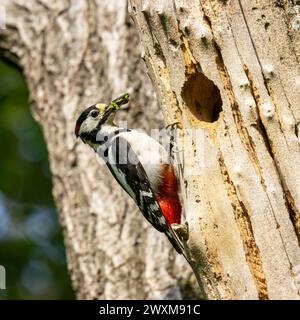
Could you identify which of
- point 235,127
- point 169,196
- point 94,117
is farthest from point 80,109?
point 235,127

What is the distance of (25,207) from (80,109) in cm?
307

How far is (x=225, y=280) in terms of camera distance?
10.2 feet

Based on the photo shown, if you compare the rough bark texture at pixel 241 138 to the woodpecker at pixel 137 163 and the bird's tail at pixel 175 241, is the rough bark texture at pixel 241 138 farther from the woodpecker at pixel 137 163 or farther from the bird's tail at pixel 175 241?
the woodpecker at pixel 137 163

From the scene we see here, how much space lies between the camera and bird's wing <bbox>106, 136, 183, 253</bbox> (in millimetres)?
4344

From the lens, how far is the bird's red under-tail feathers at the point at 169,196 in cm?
440

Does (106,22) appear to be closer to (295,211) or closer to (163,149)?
(163,149)

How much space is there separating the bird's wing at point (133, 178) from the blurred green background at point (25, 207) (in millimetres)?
3219

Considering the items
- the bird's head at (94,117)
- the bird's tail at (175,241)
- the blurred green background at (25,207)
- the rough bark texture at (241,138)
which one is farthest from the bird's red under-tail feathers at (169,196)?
the blurred green background at (25,207)

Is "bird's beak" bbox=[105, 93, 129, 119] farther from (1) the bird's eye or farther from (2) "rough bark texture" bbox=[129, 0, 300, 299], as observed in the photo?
(2) "rough bark texture" bbox=[129, 0, 300, 299]

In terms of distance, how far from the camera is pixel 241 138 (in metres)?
3.14

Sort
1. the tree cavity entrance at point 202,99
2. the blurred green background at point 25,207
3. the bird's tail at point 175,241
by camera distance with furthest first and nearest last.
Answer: the blurred green background at point 25,207 → the bird's tail at point 175,241 → the tree cavity entrance at point 202,99

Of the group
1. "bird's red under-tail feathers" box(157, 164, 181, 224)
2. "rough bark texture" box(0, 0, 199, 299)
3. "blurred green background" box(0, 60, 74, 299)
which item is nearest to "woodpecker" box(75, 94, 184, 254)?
"bird's red under-tail feathers" box(157, 164, 181, 224)

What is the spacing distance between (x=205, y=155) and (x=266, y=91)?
A: 0.39 meters

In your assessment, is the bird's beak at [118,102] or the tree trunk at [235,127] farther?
the bird's beak at [118,102]
